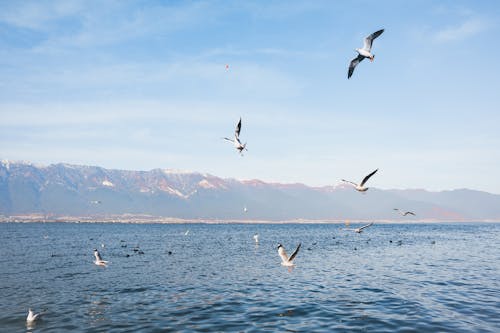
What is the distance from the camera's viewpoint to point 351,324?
18578mm

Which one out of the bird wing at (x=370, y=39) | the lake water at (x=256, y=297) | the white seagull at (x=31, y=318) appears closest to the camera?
the bird wing at (x=370, y=39)

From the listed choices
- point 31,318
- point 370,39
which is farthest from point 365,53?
point 31,318

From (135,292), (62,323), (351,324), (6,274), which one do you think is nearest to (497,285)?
(351,324)

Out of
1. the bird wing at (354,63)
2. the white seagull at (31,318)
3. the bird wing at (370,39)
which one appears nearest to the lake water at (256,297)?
the white seagull at (31,318)

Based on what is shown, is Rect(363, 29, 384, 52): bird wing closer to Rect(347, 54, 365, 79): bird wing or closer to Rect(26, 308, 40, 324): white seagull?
Rect(347, 54, 365, 79): bird wing

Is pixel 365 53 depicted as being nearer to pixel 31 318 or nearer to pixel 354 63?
pixel 354 63

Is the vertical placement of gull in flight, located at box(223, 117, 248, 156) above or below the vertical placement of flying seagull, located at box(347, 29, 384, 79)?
below

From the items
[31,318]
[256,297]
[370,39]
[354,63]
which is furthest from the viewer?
[256,297]

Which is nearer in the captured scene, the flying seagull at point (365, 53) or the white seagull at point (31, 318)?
the flying seagull at point (365, 53)

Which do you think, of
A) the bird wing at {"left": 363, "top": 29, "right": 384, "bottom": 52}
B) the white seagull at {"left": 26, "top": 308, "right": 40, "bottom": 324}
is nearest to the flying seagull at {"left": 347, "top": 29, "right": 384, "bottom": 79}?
the bird wing at {"left": 363, "top": 29, "right": 384, "bottom": 52}

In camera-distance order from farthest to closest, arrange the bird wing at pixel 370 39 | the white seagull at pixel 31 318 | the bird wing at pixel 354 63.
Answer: the white seagull at pixel 31 318 < the bird wing at pixel 354 63 < the bird wing at pixel 370 39

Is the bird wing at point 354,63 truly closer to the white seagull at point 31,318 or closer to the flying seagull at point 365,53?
the flying seagull at point 365,53

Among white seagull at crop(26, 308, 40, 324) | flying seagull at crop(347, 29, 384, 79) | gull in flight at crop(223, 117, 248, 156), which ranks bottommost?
white seagull at crop(26, 308, 40, 324)

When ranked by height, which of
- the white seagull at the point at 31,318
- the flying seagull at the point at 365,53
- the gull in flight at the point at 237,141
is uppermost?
the flying seagull at the point at 365,53
